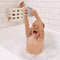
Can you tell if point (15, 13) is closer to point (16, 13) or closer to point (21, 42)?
point (16, 13)

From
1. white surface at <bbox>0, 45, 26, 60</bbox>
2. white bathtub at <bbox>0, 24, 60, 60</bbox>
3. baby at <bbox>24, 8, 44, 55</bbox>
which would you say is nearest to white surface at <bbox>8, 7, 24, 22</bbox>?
white bathtub at <bbox>0, 24, 60, 60</bbox>

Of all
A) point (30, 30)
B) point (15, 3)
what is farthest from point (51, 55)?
point (15, 3)

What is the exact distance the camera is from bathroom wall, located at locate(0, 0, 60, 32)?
1370mm

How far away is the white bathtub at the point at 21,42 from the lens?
1.17 metres

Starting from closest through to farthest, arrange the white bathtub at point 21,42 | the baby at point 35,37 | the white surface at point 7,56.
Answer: the white surface at point 7,56, the baby at point 35,37, the white bathtub at point 21,42

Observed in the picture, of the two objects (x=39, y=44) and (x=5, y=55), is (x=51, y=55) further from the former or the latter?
(x=5, y=55)

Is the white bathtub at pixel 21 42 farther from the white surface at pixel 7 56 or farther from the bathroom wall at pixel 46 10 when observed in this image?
the white surface at pixel 7 56

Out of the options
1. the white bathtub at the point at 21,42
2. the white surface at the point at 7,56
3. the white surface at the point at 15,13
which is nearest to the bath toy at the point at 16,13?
the white surface at the point at 15,13

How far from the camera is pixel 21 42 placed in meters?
1.33

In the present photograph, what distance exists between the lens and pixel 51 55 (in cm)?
119

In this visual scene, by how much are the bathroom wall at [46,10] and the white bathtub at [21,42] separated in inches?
7.3

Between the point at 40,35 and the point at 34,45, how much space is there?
0.36 feet

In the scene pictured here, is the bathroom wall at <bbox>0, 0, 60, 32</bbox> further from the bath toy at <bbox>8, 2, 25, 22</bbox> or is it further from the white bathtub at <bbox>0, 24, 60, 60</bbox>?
the white bathtub at <bbox>0, 24, 60, 60</bbox>

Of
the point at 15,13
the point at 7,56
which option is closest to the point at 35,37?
the point at 7,56
